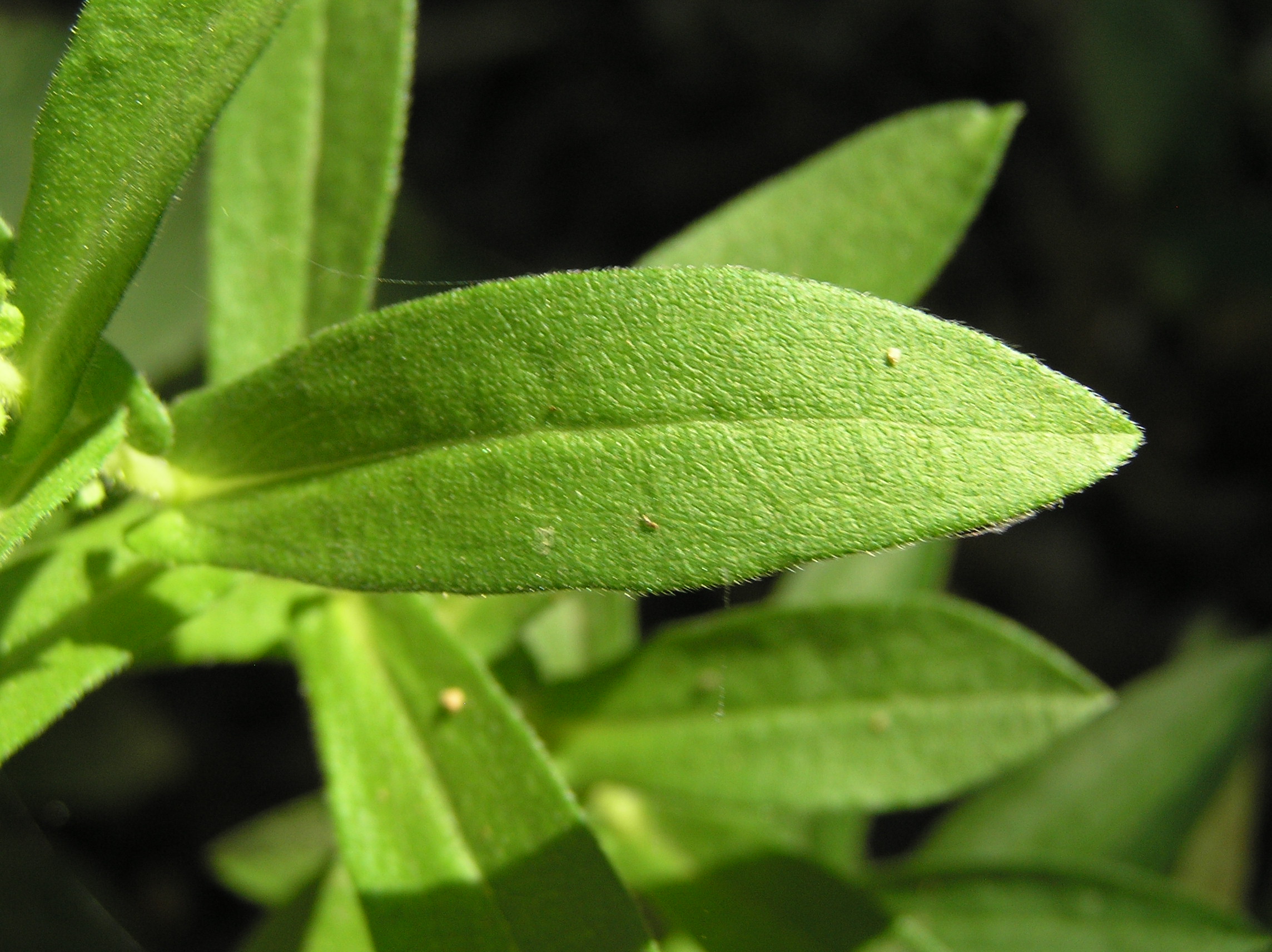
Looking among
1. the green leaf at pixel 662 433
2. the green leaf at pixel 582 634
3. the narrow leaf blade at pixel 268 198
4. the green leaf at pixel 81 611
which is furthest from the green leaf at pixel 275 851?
the green leaf at pixel 662 433

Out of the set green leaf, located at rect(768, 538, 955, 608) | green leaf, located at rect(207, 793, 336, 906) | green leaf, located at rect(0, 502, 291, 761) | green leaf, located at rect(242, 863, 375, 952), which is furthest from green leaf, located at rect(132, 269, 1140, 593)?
green leaf, located at rect(768, 538, 955, 608)

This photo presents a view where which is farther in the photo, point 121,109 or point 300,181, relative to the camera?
point 300,181

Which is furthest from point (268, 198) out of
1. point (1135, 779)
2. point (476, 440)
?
point (1135, 779)

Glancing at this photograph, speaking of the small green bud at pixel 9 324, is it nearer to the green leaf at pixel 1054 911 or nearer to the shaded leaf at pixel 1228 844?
the green leaf at pixel 1054 911

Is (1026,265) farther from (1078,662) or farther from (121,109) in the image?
(121,109)

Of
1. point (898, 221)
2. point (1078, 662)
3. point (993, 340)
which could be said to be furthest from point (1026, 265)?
point (993, 340)

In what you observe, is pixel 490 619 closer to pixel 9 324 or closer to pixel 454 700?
pixel 454 700
